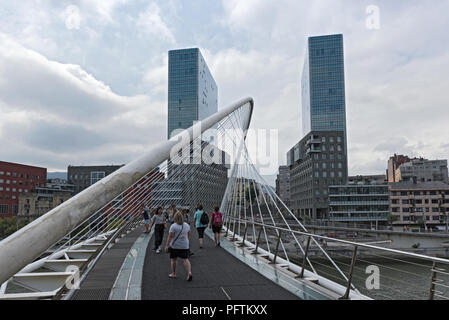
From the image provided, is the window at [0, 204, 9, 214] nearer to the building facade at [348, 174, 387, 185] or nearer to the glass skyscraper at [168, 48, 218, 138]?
the glass skyscraper at [168, 48, 218, 138]

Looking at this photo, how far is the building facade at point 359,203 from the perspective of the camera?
6256 centimetres

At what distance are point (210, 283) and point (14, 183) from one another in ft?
219

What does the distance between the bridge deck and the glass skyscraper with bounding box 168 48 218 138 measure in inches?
3780

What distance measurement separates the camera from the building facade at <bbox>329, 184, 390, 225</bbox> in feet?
Answer: 205

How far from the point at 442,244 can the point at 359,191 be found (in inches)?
1141

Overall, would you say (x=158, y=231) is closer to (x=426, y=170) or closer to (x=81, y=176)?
(x=81, y=176)

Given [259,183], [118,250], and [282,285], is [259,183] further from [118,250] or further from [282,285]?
[282,285]

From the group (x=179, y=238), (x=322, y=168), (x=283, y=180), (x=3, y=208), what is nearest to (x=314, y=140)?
(x=322, y=168)

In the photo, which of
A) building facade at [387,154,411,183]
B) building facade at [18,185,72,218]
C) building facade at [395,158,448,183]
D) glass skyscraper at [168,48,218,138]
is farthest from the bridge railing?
building facade at [387,154,411,183]

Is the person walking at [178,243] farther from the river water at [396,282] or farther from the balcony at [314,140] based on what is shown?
the balcony at [314,140]

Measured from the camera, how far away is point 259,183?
13.1 meters

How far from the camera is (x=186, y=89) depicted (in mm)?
106562

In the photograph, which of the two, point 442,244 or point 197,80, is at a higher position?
point 197,80
